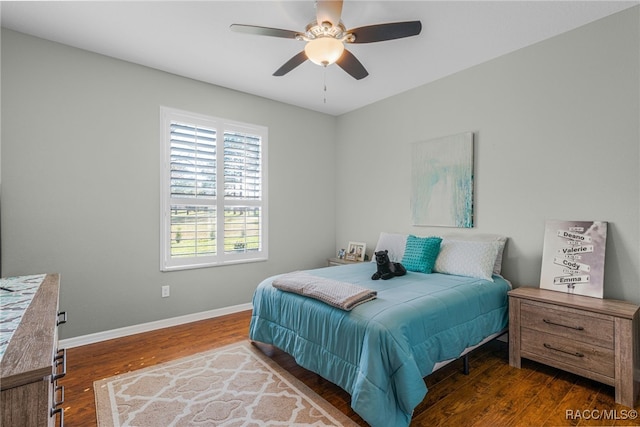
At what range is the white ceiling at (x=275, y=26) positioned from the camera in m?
2.29

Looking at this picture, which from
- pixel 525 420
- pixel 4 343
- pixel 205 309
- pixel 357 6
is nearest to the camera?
pixel 4 343

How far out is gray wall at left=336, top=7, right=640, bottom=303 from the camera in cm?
234

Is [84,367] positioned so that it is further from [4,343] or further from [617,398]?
[617,398]

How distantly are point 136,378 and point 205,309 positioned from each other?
1.34 m

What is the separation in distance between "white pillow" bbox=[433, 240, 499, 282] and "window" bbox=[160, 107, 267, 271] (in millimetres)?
2221

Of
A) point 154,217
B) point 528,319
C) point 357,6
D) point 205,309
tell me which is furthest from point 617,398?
point 154,217

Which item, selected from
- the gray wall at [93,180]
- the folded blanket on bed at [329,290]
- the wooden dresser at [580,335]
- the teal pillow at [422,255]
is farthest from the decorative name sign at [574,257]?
the gray wall at [93,180]

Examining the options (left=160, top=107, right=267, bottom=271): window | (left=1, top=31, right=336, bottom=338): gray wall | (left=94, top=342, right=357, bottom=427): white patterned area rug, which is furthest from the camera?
(left=160, top=107, right=267, bottom=271): window

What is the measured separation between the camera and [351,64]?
245 centimetres

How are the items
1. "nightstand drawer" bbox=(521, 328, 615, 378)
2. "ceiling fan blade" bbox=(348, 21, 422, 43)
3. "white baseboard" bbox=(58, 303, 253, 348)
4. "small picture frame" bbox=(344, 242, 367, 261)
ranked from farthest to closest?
"small picture frame" bbox=(344, 242, 367, 261), "white baseboard" bbox=(58, 303, 253, 348), "nightstand drawer" bbox=(521, 328, 615, 378), "ceiling fan blade" bbox=(348, 21, 422, 43)

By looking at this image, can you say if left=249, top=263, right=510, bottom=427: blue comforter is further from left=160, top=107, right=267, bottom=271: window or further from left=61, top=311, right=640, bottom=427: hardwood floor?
left=160, top=107, right=267, bottom=271: window

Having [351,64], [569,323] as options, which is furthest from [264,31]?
[569,323]

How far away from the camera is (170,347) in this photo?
9.45 ft

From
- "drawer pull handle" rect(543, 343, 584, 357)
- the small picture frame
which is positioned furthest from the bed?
the small picture frame
